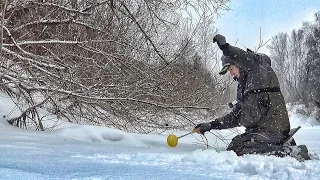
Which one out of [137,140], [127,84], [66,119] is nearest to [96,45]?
[127,84]

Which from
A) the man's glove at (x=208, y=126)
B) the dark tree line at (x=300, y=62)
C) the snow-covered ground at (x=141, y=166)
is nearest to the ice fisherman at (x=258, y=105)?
the man's glove at (x=208, y=126)

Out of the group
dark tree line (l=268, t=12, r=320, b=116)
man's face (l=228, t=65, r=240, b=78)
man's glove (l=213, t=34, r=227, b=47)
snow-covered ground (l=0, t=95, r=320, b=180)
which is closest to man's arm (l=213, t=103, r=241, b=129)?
man's face (l=228, t=65, r=240, b=78)

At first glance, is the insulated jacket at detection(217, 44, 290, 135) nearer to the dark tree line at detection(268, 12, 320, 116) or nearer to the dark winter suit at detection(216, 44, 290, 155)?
the dark winter suit at detection(216, 44, 290, 155)

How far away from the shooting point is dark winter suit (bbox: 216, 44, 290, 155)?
11.5ft

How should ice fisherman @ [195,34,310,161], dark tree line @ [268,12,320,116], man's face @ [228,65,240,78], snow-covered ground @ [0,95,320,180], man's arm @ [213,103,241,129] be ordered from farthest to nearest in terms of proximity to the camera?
dark tree line @ [268,12,320,116], man's arm @ [213,103,241,129], man's face @ [228,65,240,78], ice fisherman @ [195,34,310,161], snow-covered ground @ [0,95,320,180]

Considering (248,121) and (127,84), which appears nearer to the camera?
(248,121)

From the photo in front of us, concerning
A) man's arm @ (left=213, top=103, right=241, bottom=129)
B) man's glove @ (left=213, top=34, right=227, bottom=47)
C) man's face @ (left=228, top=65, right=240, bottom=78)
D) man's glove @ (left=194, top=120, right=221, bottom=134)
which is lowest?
man's glove @ (left=194, top=120, right=221, bottom=134)

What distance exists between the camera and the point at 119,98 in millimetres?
5129

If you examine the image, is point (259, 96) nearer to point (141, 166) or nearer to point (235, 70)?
point (235, 70)

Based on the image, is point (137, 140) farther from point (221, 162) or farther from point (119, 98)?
point (221, 162)

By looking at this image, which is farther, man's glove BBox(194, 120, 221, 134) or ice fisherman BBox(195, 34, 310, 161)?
man's glove BBox(194, 120, 221, 134)

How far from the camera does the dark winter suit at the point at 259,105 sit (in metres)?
3.52

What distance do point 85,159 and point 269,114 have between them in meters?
1.89

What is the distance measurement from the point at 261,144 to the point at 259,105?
1.18ft
